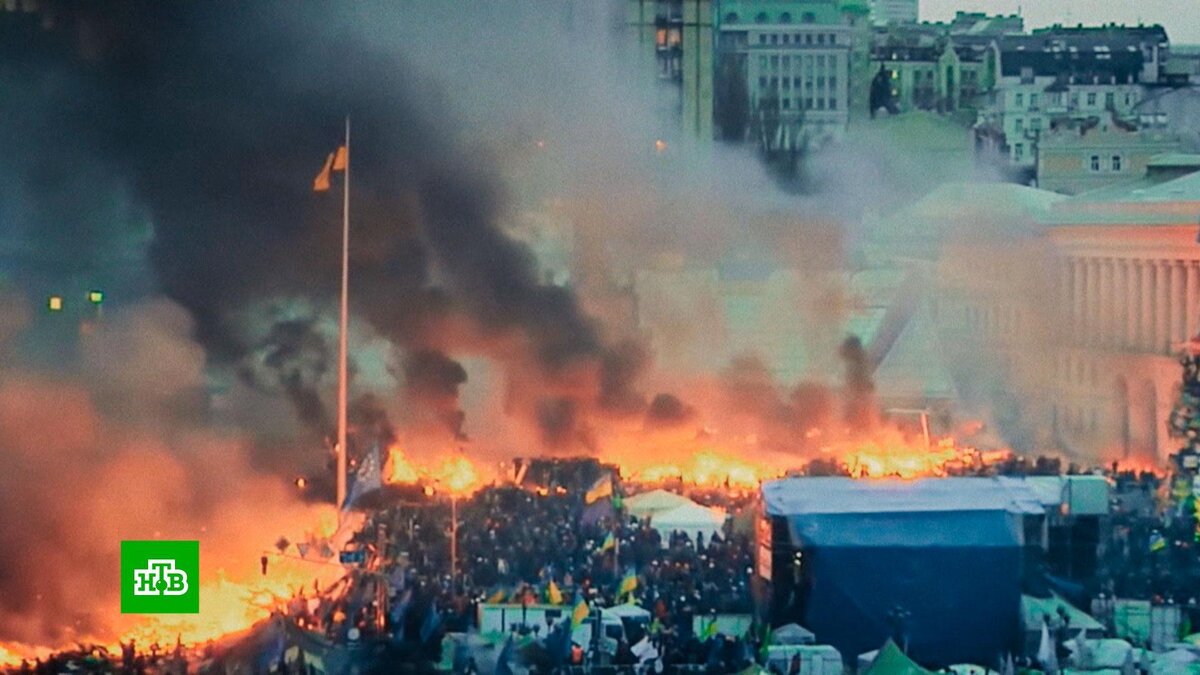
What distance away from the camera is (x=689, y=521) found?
37.1ft

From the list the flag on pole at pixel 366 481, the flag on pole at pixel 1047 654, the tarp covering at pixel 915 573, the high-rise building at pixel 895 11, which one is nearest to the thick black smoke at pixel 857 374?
the high-rise building at pixel 895 11

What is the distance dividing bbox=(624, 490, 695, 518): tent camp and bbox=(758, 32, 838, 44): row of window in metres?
3.20

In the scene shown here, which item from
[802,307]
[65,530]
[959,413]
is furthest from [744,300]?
[65,530]

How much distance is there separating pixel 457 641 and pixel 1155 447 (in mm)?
4947

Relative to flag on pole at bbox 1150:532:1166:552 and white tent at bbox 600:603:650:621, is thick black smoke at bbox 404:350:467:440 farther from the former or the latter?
flag on pole at bbox 1150:532:1166:552

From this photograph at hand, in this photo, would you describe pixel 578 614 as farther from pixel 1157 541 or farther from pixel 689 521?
pixel 1157 541

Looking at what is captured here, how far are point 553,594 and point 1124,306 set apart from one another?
473 cm

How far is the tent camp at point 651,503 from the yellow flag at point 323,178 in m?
2.23

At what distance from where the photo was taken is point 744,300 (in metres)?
14.6

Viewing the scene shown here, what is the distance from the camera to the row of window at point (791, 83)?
13.9m

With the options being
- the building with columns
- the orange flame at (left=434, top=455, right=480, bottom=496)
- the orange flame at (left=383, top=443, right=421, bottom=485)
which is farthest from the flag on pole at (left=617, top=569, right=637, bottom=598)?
the building with columns

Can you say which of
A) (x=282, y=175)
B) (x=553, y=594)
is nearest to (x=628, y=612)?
(x=553, y=594)

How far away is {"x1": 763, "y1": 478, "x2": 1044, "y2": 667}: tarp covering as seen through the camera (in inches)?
382

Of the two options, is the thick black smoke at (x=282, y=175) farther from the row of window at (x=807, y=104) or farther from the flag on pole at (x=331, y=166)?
the row of window at (x=807, y=104)
